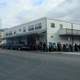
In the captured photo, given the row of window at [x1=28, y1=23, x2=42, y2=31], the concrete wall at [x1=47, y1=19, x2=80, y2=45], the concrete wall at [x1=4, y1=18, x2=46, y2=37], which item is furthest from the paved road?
the row of window at [x1=28, y1=23, x2=42, y2=31]

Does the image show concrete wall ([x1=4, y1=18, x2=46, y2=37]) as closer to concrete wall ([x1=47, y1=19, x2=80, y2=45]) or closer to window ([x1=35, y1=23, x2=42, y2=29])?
window ([x1=35, y1=23, x2=42, y2=29])

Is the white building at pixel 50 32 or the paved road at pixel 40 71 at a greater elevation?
the white building at pixel 50 32

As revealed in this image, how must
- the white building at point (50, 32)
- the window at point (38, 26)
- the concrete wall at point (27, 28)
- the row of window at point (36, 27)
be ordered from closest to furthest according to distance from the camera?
the white building at point (50, 32) < the concrete wall at point (27, 28) < the window at point (38, 26) < the row of window at point (36, 27)

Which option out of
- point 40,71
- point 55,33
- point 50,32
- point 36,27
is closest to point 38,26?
point 36,27

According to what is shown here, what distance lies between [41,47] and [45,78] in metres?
44.4

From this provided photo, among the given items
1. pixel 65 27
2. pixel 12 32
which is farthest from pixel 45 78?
pixel 12 32

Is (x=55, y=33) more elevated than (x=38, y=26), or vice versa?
(x=38, y=26)

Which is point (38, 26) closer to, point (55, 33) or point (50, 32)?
point (50, 32)

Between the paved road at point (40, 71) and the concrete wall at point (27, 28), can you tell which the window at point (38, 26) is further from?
the paved road at point (40, 71)

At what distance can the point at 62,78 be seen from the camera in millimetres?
10414

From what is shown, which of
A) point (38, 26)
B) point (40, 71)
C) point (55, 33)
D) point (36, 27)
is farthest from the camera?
point (36, 27)

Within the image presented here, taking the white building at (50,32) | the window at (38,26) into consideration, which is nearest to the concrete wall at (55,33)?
the white building at (50,32)

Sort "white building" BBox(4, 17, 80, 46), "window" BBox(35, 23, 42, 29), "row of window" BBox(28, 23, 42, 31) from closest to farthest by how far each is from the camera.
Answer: "white building" BBox(4, 17, 80, 46) → "window" BBox(35, 23, 42, 29) → "row of window" BBox(28, 23, 42, 31)

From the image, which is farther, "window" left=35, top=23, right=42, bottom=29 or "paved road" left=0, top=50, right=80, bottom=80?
"window" left=35, top=23, right=42, bottom=29
